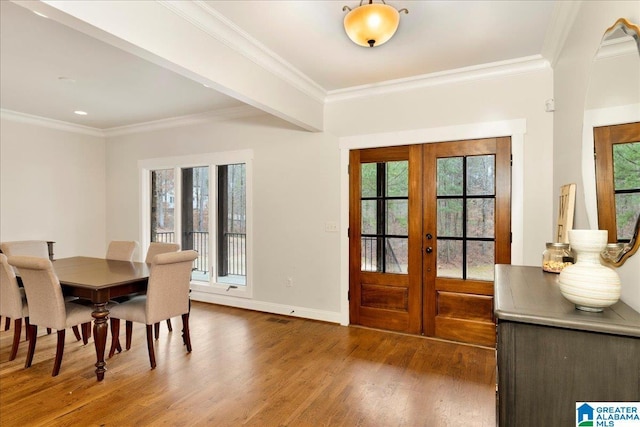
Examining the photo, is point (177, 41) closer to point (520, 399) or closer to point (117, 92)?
point (117, 92)

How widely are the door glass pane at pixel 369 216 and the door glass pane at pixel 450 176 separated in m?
0.71

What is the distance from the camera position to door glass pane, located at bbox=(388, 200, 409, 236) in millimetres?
3723

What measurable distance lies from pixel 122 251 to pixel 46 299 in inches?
57.6

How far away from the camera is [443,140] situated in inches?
139

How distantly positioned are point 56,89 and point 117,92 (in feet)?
2.15

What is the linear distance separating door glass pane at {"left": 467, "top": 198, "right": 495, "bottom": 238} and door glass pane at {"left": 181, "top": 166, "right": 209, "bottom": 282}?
3.54m

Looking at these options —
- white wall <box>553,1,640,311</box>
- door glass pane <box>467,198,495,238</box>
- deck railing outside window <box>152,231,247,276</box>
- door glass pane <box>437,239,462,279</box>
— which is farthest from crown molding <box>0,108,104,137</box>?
white wall <box>553,1,640,311</box>

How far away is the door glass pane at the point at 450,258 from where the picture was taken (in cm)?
350

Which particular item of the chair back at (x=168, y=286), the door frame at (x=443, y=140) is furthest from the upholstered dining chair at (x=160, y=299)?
the door frame at (x=443, y=140)

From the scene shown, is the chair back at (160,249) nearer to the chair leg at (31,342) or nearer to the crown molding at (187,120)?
the chair leg at (31,342)

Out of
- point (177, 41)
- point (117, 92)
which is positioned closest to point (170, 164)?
point (117, 92)

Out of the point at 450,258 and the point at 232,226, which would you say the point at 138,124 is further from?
the point at 450,258

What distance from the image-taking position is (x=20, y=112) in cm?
488

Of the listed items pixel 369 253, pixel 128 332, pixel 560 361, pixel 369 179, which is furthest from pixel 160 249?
pixel 560 361
